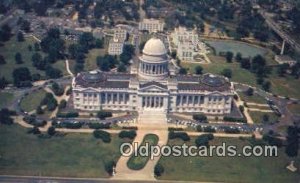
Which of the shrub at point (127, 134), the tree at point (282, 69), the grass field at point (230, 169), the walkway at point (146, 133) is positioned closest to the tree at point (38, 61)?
the walkway at point (146, 133)

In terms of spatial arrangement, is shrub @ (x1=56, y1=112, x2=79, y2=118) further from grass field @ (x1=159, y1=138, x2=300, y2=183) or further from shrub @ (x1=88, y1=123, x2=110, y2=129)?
grass field @ (x1=159, y1=138, x2=300, y2=183)

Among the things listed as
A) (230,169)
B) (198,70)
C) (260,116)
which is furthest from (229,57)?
(230,169)

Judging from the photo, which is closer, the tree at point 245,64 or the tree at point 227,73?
the tree at point 227,73

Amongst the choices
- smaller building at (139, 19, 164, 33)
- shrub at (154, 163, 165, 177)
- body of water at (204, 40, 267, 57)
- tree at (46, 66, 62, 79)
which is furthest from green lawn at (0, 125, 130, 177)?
smaller building at (139, 19, 164, 33)

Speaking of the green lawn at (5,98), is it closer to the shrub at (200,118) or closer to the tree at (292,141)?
the shrub at (200,118)

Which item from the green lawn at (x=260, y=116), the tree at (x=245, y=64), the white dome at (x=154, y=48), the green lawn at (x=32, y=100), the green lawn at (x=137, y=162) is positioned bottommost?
the green lawn at (x=137, y=162)
